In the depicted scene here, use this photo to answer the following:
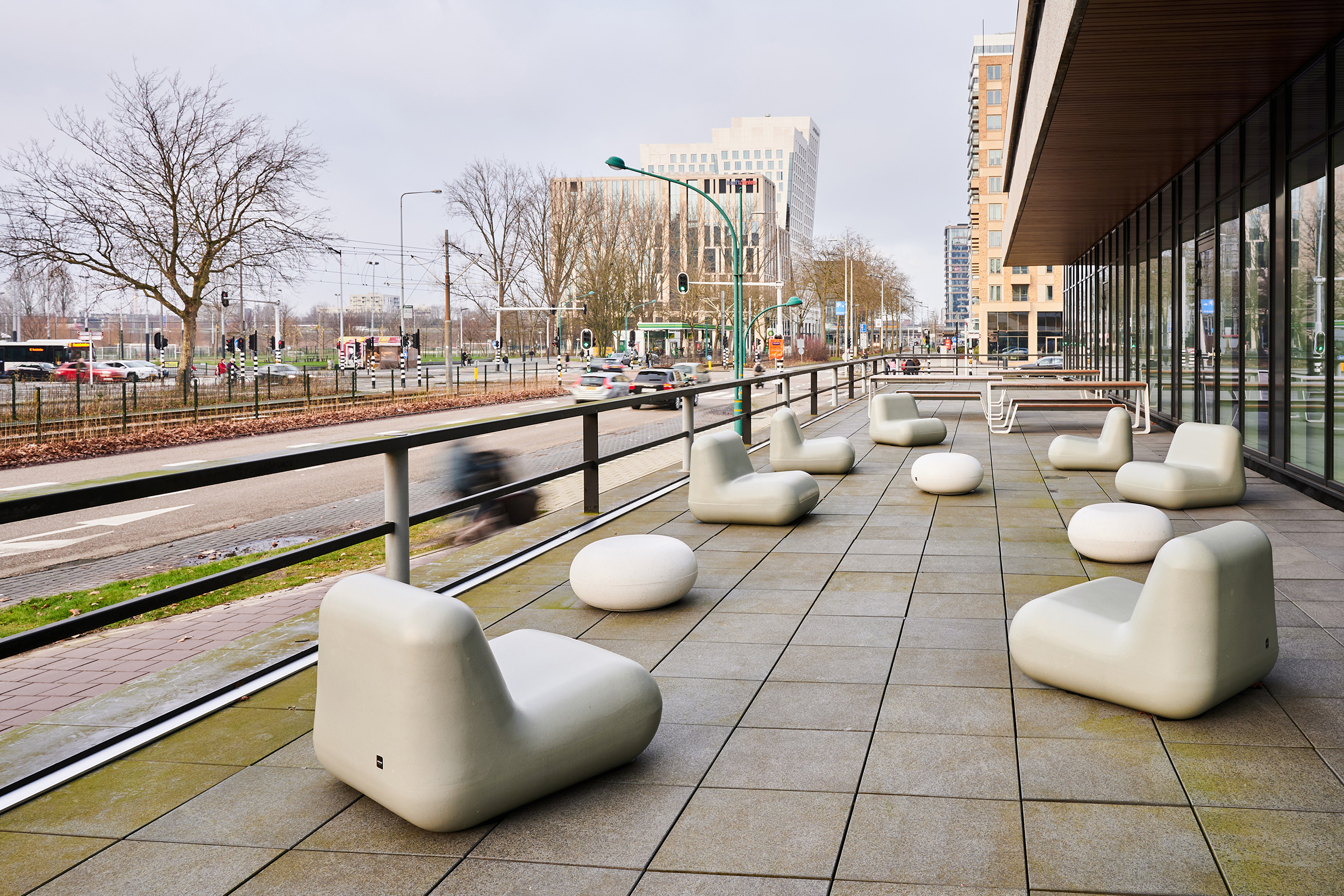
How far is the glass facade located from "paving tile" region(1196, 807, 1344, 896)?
24.9 ft

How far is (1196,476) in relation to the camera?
9305 millimetres

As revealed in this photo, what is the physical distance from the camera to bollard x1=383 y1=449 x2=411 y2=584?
19.2 ft

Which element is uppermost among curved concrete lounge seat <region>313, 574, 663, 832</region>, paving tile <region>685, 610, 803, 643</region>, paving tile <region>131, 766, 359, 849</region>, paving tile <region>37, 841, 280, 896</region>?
curved concrete lounge seat <region>313, 574, 663, 832</region>

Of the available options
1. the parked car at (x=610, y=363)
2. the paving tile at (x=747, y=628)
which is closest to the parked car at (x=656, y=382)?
the parked car at (x=610, y=363)

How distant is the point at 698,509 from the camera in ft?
29.6

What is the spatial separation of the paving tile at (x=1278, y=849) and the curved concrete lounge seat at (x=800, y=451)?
8.36 metres

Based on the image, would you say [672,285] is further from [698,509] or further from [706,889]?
[706,889]

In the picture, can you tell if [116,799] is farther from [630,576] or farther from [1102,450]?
[1102,450]

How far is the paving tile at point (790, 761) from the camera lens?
12.0 ft

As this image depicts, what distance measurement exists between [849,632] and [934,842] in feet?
8.07

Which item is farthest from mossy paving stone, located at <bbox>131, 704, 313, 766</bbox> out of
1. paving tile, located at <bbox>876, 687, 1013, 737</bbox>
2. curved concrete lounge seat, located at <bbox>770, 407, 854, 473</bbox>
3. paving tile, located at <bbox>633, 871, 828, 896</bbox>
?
curved concrete lounge seat, located at <bbox>770, 407, 854, 473</bbox>

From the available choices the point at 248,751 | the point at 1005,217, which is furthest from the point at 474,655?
the point at 1005,217

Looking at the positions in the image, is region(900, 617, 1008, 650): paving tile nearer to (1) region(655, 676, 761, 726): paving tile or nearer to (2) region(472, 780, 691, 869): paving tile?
(1) region(655, 676, 761, 726): paving tile

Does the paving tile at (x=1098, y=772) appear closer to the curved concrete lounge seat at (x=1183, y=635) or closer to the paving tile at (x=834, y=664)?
the curved concrete lounge seat at (x=1183, y=635)
